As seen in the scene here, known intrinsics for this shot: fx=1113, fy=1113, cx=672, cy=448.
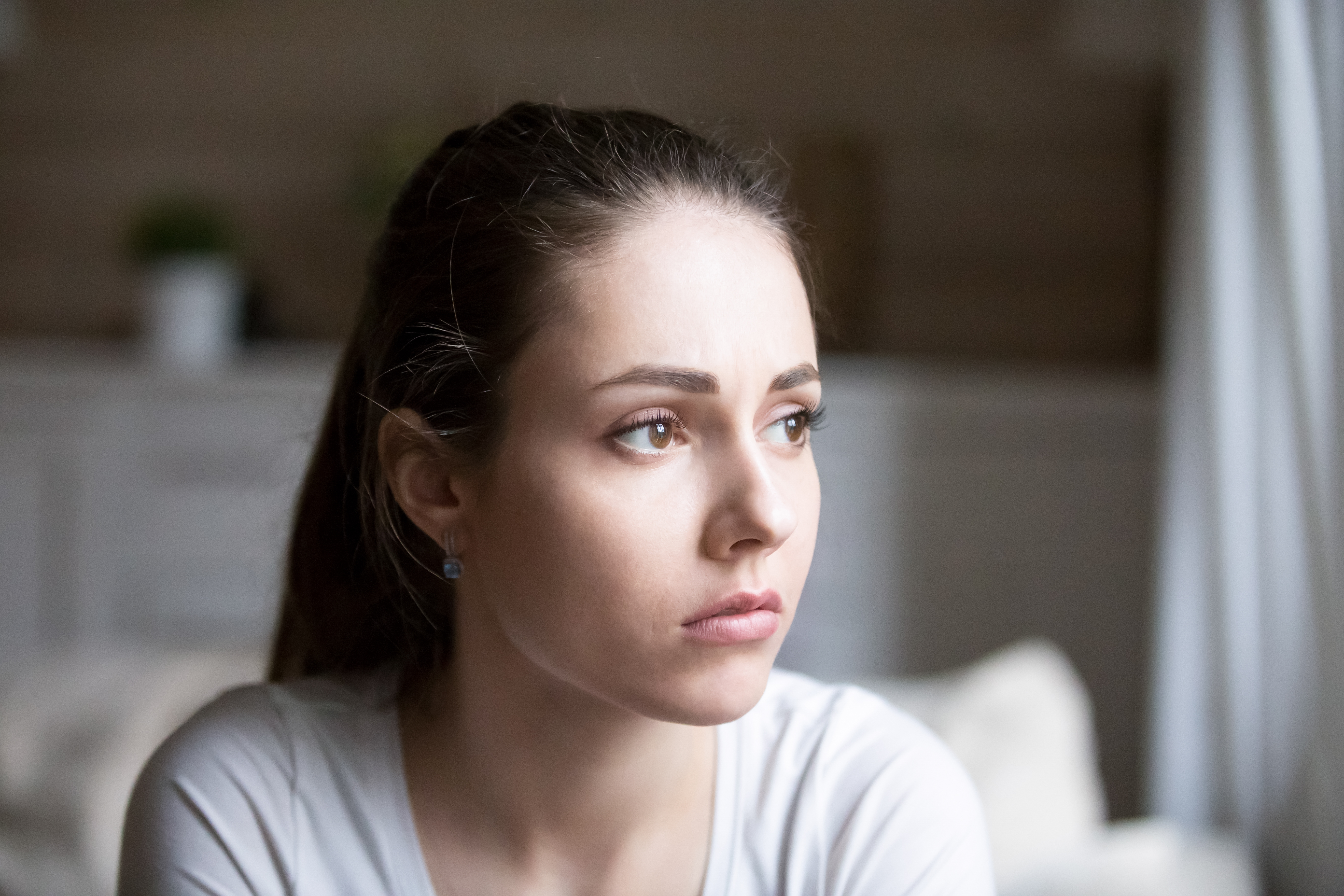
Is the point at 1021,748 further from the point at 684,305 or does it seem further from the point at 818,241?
the point at 818,241

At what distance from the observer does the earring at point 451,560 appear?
2.58 feet

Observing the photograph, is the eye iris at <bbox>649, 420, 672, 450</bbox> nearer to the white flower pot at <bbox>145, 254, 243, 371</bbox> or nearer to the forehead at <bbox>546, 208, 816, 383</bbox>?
the forehead at <bbox>546, 208, 816, 383</bbox>

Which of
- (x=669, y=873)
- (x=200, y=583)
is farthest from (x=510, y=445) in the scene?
(x=200, y=583)

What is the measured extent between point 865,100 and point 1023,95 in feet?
1.27

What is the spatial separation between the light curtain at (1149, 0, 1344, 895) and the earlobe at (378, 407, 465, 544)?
0.86 meters

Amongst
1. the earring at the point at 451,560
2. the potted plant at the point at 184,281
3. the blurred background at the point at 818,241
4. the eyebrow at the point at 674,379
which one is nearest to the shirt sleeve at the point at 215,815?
the earring at the point at 451,560

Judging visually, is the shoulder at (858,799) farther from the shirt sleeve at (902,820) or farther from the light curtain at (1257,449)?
the light curtain at (1257,449)

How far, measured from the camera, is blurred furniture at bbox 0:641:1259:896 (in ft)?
3.70

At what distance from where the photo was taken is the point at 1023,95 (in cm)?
277

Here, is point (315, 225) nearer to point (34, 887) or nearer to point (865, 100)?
point (865, 100)

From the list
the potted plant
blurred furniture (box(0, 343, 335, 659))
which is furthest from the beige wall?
blurred furniture (box(0, 343, 335, 659))

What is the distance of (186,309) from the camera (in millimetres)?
2615

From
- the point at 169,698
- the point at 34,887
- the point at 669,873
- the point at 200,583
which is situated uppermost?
the point at 669,873

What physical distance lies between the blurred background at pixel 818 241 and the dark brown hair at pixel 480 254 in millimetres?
1331
